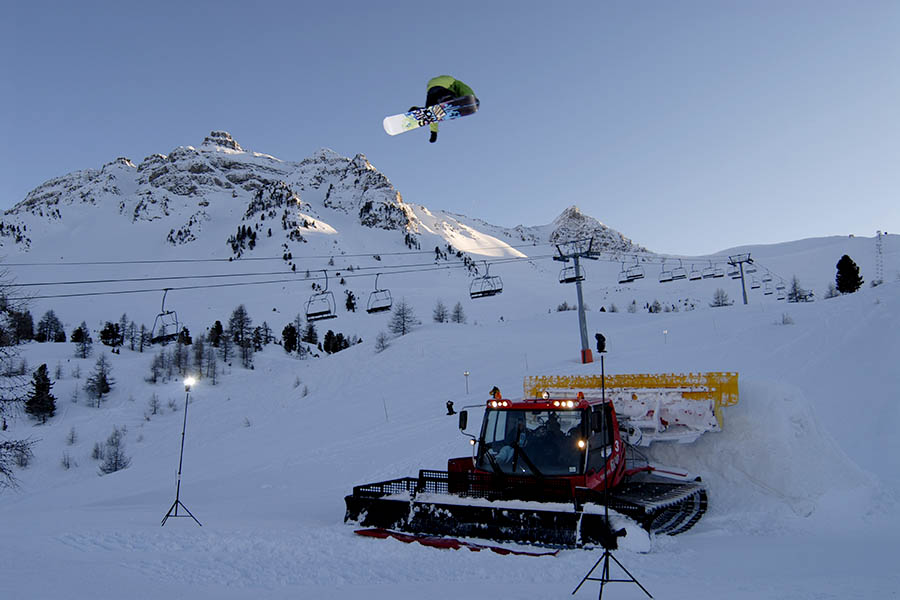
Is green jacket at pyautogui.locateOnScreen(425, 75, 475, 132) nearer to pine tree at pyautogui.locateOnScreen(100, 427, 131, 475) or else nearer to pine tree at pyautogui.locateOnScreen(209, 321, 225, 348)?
pine tree at pyautogui.locateOnScreen(100, 427, 131, 475)

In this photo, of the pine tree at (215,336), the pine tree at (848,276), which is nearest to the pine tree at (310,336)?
the pine tree at (215,336)

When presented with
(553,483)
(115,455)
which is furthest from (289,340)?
(553,483)

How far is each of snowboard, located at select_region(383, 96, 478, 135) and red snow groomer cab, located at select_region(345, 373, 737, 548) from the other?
4.85m

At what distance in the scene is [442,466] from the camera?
15.8 meters

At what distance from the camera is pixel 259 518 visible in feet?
35.1

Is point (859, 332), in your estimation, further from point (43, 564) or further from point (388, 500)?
point (43, 564)

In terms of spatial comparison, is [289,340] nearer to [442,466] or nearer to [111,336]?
[111,336]

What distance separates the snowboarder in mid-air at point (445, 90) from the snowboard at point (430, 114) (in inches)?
2.7

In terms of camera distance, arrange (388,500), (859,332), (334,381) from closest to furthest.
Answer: (388,500) → (859,332) → (334,381)

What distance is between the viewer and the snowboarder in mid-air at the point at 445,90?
9219 millimetres

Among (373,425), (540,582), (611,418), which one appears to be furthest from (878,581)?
(373,425)

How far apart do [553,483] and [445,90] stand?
6386 millimetres

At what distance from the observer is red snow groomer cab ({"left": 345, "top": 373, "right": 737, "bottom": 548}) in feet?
25.3

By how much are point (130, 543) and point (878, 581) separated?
9.34 m
